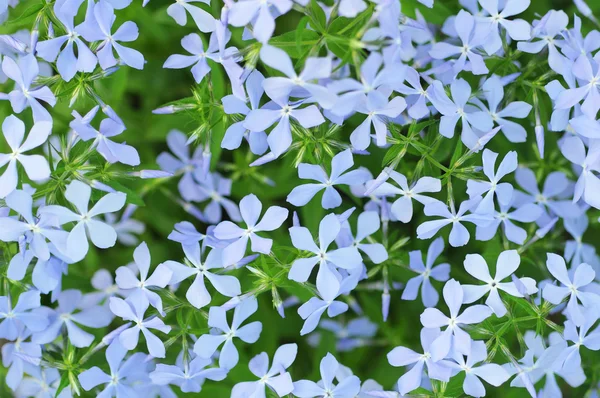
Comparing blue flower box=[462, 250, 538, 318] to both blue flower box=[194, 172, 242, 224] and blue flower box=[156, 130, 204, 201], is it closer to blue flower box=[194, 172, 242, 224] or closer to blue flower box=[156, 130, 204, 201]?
blue flower box=[194, 172, 242, 224]

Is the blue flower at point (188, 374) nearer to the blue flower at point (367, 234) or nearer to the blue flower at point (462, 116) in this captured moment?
the blue flower at point (367, 234)

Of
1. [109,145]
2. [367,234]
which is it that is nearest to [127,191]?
[109,145]

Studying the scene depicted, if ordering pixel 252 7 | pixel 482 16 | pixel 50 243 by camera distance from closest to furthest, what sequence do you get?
1. pixel 252 7
2. pixel 50 243
3. pixel 482 16

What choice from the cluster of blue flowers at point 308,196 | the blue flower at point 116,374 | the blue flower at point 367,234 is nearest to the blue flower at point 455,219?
the cluster of blue flowers at point 308,196

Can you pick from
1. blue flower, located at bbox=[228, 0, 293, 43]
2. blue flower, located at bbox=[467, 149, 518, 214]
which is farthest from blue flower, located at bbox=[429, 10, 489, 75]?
blue flower, located at bbox=[228, 0, 293, 43]

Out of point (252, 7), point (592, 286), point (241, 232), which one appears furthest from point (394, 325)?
point (252, 7)

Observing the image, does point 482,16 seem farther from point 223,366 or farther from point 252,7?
point 223,366
